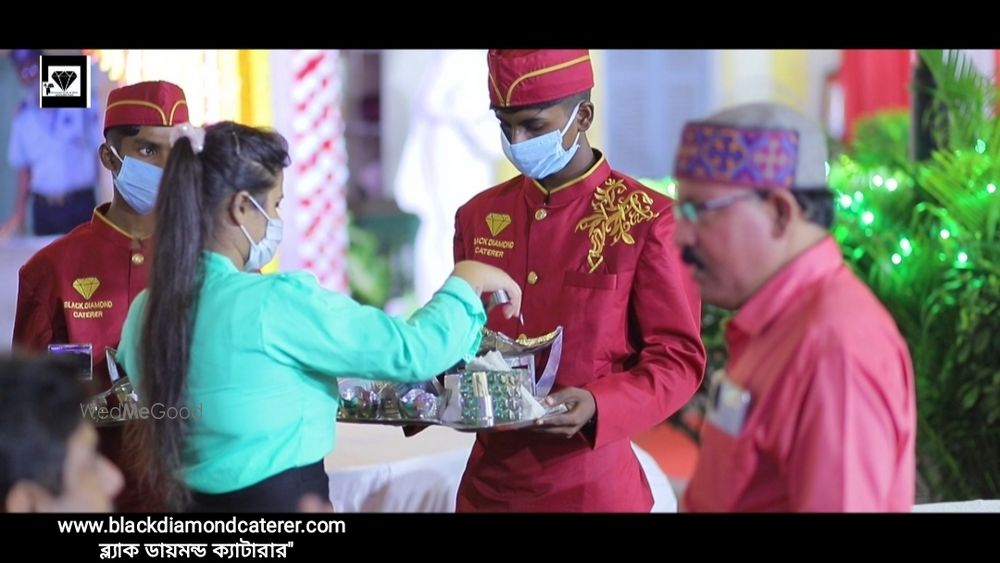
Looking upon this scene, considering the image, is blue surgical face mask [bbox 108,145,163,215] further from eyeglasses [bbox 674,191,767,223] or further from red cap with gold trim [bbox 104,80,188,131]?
eyeglasses [bbox 674,191,767,223]

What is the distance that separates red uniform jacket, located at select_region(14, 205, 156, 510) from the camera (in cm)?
315

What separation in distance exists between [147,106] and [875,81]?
6.42 metres

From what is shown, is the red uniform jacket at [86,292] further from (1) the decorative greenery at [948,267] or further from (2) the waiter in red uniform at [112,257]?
(1) the decorative greenery at [948,267]

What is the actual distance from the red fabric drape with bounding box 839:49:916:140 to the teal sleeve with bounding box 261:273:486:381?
6196 mm

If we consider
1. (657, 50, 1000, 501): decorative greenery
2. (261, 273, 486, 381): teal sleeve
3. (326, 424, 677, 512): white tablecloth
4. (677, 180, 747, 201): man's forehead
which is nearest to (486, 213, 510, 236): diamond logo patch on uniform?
(261, 273, 486, 381): teal sleeve

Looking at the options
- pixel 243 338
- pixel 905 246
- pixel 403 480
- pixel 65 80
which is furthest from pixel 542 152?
pixel 905 246

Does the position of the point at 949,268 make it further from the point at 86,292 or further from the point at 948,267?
the point at 86,292

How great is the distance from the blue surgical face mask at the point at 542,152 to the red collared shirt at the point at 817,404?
2.73 ft

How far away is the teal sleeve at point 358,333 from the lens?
2506 mm

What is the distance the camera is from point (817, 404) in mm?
2088

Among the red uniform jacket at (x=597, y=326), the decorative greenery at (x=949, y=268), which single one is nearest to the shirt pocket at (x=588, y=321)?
the red uniform jacket at (x=597, y=326)

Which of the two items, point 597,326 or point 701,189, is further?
point 597,326

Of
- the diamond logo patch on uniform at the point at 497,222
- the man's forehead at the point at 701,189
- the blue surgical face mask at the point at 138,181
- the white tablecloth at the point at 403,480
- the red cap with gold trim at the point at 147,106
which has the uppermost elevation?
the red cap with gold trim at the point at 147,106
